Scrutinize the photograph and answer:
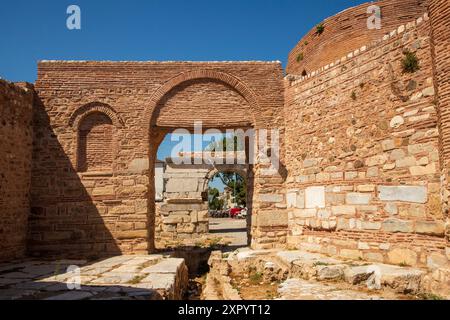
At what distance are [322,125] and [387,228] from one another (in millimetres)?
2886

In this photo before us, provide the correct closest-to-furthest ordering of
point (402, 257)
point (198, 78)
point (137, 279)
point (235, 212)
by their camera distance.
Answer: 1. point (137, 279)
2. point (402, 257)
3. point (198, 78)
4. point (235, 212)

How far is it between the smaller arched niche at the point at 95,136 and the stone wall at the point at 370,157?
15.7ft

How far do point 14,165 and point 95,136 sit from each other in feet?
6.76

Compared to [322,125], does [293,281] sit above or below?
below

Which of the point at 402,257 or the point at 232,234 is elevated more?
the point at 402,257

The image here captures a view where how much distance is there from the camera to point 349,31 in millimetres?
10234

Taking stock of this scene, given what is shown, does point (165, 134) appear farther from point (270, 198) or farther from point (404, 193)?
point (404, 193)

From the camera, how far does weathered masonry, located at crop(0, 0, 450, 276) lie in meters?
8.05

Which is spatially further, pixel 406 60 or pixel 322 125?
Result: pixel 322 125

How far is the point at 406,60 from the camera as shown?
656cm

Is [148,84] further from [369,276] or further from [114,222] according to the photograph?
[369,276]

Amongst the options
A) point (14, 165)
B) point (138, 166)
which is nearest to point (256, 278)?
point (138, 166)
